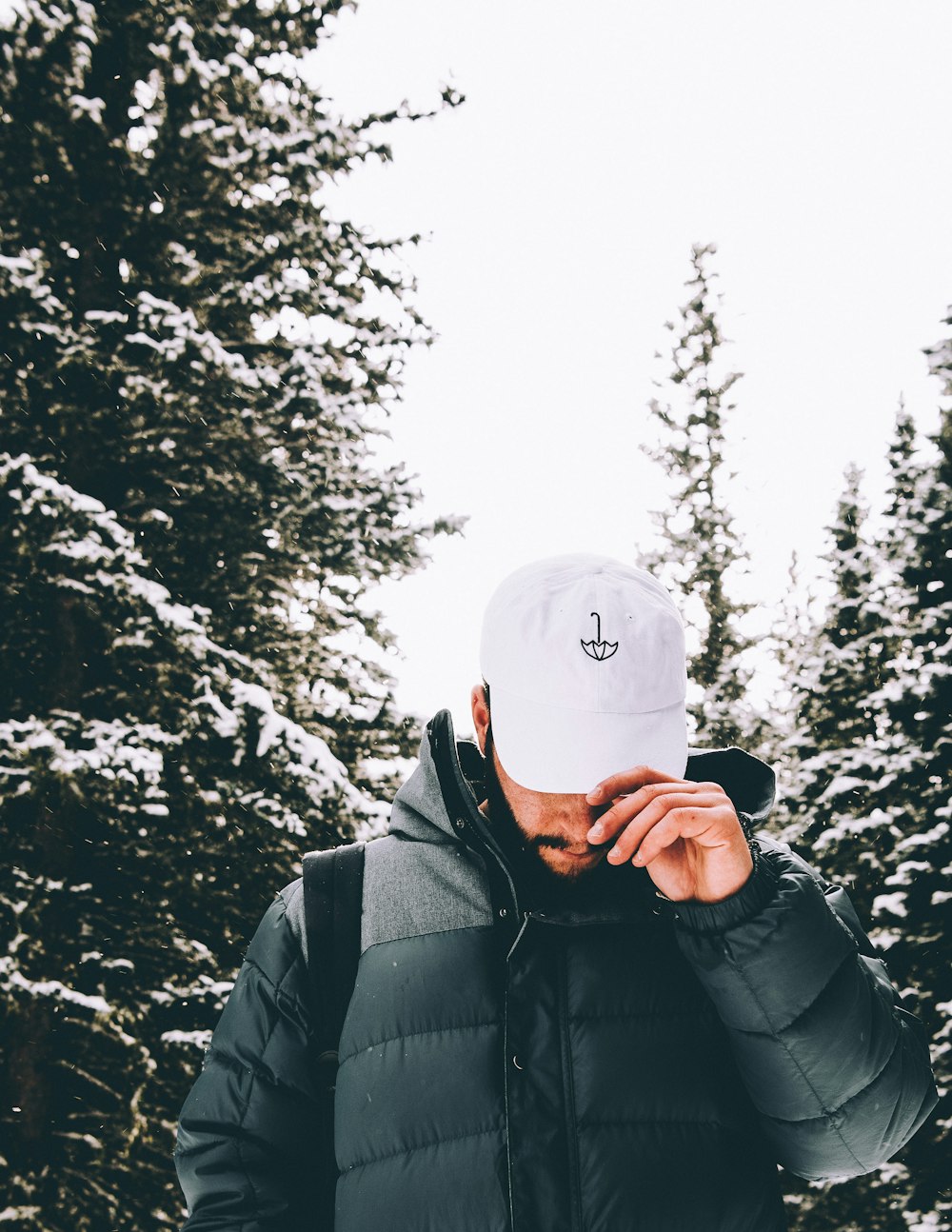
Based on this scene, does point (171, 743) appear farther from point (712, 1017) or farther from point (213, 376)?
point (712, 1017)

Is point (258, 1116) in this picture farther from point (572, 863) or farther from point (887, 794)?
point (887, 794)

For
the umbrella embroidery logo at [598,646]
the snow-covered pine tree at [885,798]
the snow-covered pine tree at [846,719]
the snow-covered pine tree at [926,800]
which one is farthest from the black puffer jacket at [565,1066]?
the snow-covered pine tree at [846,719]

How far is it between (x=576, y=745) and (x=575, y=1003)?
0.49 metres

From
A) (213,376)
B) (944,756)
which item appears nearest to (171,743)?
(213,376)

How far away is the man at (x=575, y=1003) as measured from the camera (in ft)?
5.32

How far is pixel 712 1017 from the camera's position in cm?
176

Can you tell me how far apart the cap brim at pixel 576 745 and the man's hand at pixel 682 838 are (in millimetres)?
120

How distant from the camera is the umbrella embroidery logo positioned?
189 cm

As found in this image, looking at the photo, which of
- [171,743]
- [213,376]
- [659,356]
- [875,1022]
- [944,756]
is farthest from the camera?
[659,356]

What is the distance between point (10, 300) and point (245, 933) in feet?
17.6

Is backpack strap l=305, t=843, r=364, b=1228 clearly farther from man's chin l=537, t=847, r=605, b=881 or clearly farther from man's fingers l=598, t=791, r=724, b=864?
man's fingers l=598, t=791, r=724, b=864

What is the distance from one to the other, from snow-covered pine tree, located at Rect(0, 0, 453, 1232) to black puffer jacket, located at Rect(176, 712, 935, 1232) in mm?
5047

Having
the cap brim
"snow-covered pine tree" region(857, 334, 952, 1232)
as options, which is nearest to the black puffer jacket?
the cap brim

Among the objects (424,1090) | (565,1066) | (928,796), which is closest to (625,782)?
(565,1066)
